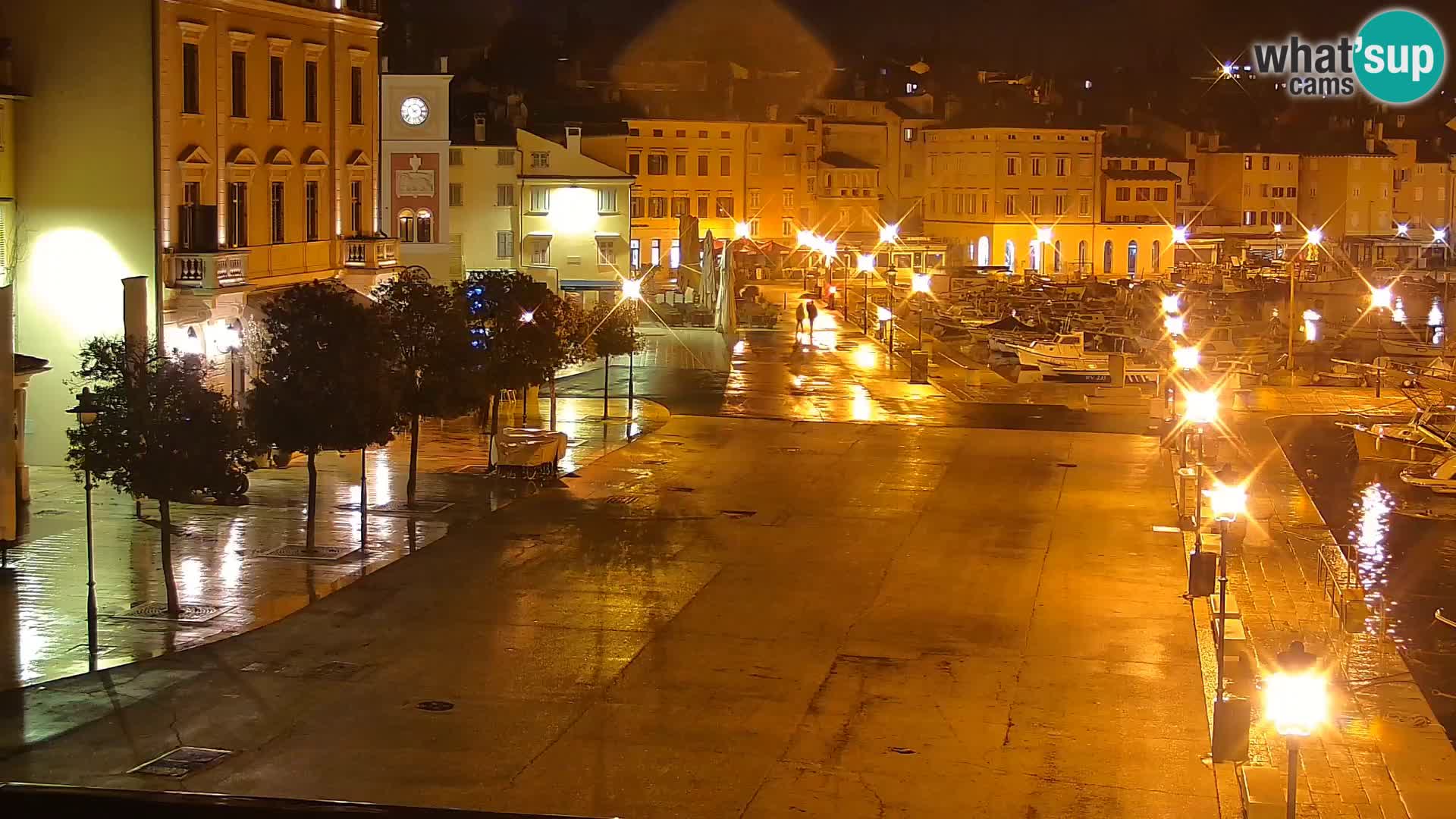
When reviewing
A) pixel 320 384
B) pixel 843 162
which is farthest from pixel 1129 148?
pixel 320 384

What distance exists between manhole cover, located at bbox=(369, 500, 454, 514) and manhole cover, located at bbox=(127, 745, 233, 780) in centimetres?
1180

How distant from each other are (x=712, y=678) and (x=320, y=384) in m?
8.01

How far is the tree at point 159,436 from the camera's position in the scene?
19.8 meters

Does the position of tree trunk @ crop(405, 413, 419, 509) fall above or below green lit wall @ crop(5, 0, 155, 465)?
below

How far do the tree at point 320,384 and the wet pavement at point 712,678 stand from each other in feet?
6.38

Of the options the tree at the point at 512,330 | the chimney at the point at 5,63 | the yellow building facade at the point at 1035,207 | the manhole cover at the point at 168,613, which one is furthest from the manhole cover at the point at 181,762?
the yellow building facade at the point at 1035,207

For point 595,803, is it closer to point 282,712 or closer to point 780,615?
point 282,712

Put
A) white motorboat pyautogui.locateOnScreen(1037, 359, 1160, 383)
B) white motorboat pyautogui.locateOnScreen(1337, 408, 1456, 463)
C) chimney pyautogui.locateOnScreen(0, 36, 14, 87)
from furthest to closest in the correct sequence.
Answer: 1. white motorboat pyautogui.locateOnScreen(1037, 359, 1160, 383)
2. white motorboat pyautogui.locateOnScreen(1337, 408, 1456, 463)
3. chimney pyautogui.locateOnScreen(0, 36, 14, 87)

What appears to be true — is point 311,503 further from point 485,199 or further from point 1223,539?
point 485,199

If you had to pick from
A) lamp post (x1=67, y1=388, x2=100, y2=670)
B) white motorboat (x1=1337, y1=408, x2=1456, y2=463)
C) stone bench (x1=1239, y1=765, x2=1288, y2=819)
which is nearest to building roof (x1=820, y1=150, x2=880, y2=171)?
white motorboat (x1=1337, y1=408, x2=1456, y2=463)

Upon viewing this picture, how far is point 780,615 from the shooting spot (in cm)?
2109

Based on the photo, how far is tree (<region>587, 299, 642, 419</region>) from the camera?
3956 cm

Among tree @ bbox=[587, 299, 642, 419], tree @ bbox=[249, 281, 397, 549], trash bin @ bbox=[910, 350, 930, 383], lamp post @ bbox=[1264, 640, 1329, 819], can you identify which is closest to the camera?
lamp post @ bbox=[1264, 640, 1329, 819]

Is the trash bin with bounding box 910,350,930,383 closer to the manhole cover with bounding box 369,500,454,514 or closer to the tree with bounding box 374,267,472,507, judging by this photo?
the tree with bounding box 374,267,472,507
